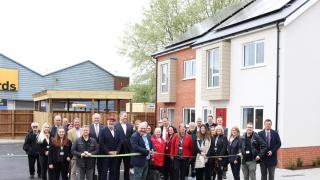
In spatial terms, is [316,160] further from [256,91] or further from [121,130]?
[121,130]

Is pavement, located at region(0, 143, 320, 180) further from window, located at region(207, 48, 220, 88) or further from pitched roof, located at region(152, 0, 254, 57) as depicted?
pitched roof, located at region(152, 0, 254, 57)

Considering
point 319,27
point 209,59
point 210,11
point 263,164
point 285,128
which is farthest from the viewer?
point 210,11

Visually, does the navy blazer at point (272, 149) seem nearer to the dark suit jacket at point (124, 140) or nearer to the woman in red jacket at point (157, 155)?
the woman in red jacket at point (157, 155)

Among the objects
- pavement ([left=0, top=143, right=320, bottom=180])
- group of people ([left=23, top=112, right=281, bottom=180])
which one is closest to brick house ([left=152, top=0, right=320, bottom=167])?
pavement ([left=0, top=143, right=320, bottom=180])

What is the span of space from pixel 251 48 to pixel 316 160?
5.15 metres

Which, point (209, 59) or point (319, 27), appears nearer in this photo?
point (319, 27)

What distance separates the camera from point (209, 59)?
66.9 feet

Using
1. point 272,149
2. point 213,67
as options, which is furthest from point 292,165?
point 213,67

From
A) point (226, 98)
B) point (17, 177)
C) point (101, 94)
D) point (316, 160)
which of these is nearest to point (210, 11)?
point (101, 94)

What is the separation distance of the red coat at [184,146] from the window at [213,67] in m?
8.68

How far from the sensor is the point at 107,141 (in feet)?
36.5

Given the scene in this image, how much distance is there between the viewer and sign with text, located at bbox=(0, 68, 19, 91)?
41906 millimetres

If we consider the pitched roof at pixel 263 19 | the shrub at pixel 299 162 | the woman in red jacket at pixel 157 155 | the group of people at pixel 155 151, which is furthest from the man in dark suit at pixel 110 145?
Result: the pitched roof at pixel 263 19

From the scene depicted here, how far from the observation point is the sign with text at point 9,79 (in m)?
41.9
